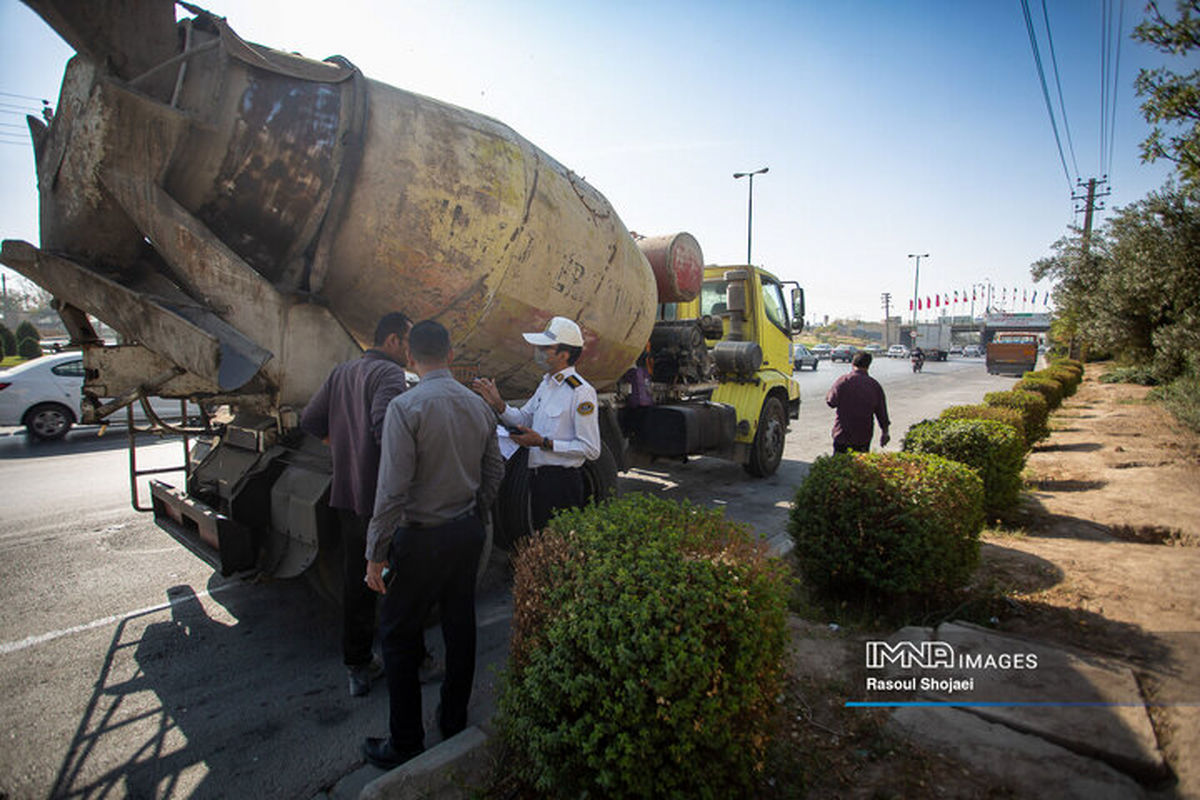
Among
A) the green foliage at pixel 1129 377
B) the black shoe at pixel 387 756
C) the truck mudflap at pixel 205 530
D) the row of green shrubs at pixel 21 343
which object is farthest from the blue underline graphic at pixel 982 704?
the row of green shrubs at pixel 21 343

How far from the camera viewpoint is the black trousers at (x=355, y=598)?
303 cm

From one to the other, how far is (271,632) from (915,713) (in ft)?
11.6

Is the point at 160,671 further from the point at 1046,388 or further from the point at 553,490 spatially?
the point at 1046,388

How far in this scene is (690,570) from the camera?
203 centimetres

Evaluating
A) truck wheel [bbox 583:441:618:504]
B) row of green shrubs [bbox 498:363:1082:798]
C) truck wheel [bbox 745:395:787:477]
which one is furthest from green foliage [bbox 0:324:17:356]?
row of green shrubs [bbox 498:363:1082:798]

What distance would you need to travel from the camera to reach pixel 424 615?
2488 mm

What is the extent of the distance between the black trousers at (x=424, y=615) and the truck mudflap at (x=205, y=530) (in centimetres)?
141

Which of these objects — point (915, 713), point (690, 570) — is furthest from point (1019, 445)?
point (690, 570)

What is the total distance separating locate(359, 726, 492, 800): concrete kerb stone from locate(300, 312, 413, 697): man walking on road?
98 centimetres

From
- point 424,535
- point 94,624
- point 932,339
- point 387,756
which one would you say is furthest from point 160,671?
point 932,339

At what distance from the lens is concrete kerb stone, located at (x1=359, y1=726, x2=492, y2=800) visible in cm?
206

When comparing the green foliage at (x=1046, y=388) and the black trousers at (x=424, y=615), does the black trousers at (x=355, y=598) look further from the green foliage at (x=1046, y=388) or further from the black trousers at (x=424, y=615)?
the green foliage at (x=1046, y=388)

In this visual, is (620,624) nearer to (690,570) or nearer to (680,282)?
(690,570)

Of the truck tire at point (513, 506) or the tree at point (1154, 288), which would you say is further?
the tree at point (1154, 288)
